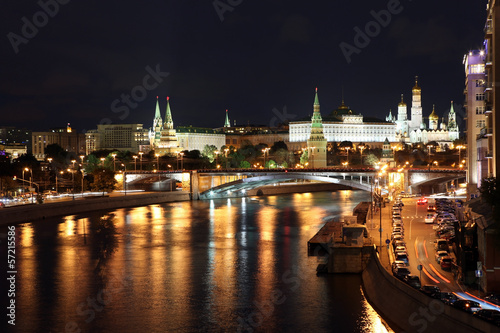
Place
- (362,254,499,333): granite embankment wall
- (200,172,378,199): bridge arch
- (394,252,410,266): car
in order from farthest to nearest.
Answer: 1. (200,172,378,199): bridge arch
2. (394,252,410,266): car
3. (362,254,499,333): granite embankment wall

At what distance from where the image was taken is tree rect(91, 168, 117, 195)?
5594 cm

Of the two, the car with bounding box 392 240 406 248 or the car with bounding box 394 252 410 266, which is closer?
the car with bounding box 394 252 410 266

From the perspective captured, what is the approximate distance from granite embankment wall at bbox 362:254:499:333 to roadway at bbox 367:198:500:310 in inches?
28.8

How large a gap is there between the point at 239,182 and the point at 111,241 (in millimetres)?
25734

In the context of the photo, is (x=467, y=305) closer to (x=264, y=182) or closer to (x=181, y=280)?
(x=181, y=280)

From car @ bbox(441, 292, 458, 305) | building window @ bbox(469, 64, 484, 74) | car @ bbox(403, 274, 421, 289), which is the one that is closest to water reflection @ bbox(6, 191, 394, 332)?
car @ bbox(403, 274, 421, 289)

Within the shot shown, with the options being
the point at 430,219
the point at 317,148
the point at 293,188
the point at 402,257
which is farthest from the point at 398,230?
the point at 317,148

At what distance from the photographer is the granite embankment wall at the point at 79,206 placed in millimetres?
35906

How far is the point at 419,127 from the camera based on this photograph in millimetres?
134625

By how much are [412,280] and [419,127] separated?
122549mm

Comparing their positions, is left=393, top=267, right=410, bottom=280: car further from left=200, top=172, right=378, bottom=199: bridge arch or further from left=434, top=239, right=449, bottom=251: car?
left=200, top=172, right=378, bottom=199: bridge arch

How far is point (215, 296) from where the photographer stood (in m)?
19.3

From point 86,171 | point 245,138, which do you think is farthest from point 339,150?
point 86,171

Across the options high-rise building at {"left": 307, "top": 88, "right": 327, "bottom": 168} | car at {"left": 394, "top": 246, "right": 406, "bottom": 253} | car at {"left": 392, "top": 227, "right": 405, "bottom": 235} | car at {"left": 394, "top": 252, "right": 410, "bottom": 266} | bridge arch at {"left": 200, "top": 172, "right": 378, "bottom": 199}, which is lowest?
car at {"left": 394, "top": 252, "right": 410, "bottom": 266}
